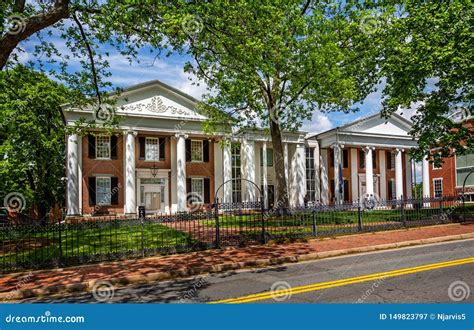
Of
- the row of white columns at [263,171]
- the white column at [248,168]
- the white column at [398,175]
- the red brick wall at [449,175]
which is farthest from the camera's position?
the red brick wall at [449,175]

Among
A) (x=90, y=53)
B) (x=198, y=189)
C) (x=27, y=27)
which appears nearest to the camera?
(x=27, y=27)

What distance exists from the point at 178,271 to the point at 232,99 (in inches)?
562

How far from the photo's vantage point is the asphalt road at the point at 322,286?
7.31m

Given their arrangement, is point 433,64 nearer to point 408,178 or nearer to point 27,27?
point 27,27

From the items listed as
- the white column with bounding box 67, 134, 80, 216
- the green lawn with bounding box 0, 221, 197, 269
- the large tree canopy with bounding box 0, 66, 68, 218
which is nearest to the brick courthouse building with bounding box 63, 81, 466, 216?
the white column with bounding box 67, 134, 80, 216

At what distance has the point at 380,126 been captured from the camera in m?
41.9

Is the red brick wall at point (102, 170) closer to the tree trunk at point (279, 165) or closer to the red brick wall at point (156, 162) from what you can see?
the red brick wall at point (156, 162)

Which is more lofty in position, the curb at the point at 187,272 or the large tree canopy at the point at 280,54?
the large tree canopy at the point at 280,54

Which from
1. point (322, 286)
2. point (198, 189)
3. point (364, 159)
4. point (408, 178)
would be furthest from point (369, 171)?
point (322, 286)

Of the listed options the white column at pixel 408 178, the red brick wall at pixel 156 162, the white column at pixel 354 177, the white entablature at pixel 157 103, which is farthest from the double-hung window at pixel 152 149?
the white column at pixel 408 178

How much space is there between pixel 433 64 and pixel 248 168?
18135 millimetres

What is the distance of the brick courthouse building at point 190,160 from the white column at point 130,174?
8 centimetres

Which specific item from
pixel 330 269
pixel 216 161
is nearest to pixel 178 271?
pixel 330 269

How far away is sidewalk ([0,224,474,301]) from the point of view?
31.9 ft
